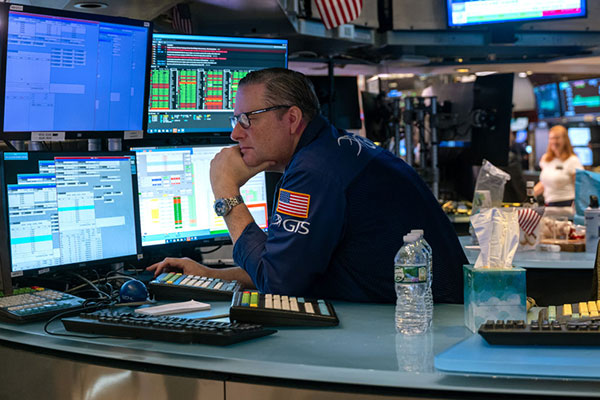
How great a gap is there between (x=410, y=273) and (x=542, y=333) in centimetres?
33

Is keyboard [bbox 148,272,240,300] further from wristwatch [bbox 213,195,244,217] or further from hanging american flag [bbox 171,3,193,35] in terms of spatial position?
hanging american flag [bbox 171,3,193,35]

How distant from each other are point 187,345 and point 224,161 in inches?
34.8

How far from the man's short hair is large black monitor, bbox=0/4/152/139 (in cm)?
46

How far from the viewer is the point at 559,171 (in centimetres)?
794

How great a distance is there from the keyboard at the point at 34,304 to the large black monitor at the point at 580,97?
9.77 metres

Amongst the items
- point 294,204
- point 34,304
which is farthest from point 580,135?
point 34,304

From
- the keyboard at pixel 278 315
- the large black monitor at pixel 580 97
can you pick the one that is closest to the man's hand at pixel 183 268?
the keyboard at pixel 278 315

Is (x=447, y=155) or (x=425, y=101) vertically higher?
(x=425, y=101)

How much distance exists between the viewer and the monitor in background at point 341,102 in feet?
16.2

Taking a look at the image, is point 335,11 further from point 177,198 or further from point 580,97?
point 580,97

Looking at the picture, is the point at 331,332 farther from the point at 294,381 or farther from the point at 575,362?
the point at 575,362

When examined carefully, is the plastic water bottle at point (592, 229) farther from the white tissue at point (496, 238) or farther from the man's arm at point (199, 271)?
the white tissue at point (496, 238)

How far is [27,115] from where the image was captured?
7.36ft

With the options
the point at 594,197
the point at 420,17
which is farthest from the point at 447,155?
the point at 594,197
